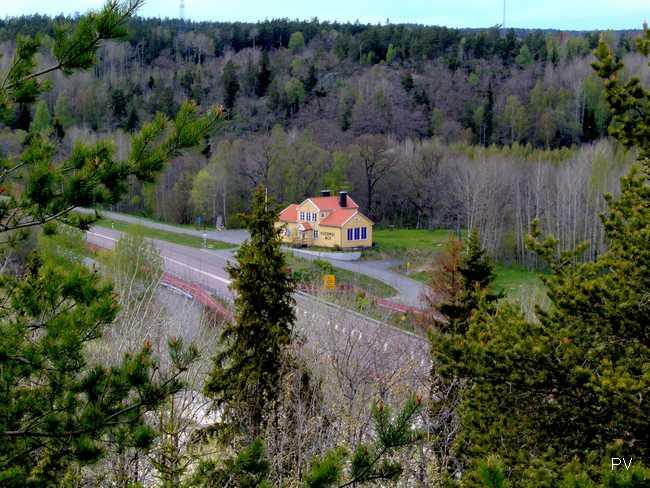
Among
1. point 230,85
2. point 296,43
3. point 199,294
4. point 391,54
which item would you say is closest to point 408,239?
point 199,294

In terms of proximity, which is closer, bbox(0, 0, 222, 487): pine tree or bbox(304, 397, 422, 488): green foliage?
bbox(304, 397, 422, 488): green foliage

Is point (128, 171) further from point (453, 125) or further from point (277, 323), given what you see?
point (453, 125)

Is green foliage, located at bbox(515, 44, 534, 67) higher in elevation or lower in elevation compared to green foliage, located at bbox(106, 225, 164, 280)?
higher

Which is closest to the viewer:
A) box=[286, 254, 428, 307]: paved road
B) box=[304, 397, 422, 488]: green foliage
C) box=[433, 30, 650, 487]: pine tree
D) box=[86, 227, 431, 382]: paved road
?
box=[304, 397, 422, 488]: green foliage

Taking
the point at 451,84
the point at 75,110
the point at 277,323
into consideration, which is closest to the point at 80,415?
the point at 277,323

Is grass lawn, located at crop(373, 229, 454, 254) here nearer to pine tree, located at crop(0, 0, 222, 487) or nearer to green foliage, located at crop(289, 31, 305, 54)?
pine tree, located at crop(0, 0, 222, 487)

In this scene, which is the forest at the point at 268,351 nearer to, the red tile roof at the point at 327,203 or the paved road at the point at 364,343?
the paved road at the point at 364,343

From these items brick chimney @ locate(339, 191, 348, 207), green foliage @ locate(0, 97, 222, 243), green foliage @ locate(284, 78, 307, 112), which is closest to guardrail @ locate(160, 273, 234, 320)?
green foliage @ locate(0, 97, 222, 243)
